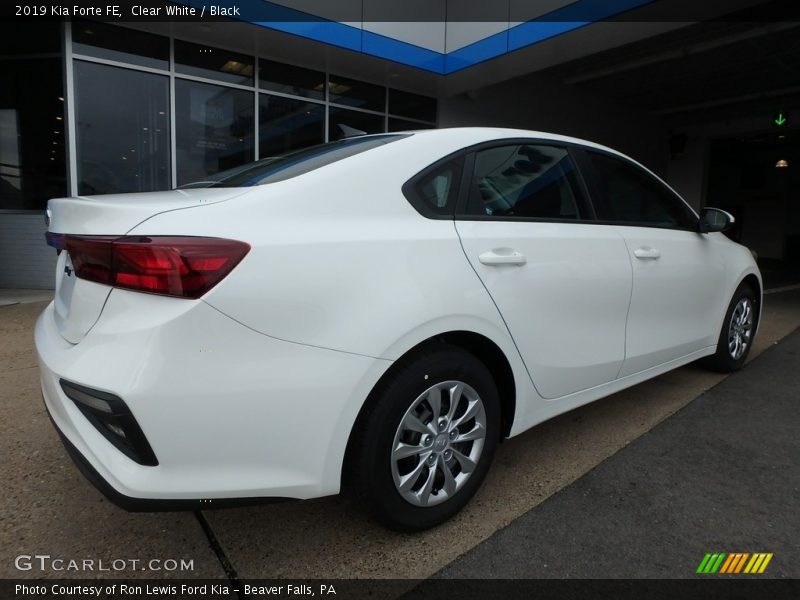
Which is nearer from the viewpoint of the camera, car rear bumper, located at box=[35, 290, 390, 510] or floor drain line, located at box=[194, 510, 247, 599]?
car rear bumper, located at box=[35, 290, 390, 510]

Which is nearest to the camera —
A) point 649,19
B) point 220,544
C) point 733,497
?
point 220,544

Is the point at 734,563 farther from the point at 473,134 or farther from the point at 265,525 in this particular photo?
the point at 473,134

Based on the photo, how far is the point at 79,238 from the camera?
5.53ft

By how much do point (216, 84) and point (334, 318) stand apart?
825 cm

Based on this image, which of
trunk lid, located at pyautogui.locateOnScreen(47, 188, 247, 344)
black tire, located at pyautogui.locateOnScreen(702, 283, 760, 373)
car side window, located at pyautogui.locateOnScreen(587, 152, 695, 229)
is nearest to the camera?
trunk lid, located at pyautogui.locateOnScreen(47, 188, 247, 344)

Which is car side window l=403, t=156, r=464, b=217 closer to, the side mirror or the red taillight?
the red taillight

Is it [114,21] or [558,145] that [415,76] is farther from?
[558,145]

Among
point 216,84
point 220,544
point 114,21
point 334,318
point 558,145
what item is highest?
point 114,21

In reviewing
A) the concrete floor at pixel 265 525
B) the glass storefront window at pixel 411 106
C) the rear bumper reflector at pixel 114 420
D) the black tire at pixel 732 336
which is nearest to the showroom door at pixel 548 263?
the concrete floor at pixel 265 525

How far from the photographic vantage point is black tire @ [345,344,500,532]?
5.84 feet

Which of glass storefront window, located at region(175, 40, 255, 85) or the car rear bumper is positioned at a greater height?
glass storefront window, located at region(175, 40, 255, 85)

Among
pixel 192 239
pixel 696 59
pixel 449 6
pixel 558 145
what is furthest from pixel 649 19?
pixel 192 239

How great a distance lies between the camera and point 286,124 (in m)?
9.41
